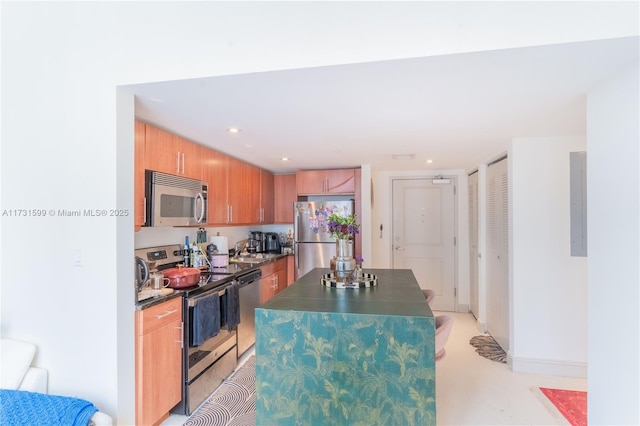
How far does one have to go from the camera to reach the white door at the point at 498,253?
125 inches

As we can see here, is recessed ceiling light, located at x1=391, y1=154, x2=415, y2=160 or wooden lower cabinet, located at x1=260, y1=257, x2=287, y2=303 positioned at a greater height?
recessed ceiling light, located at x1=391, y1=154, x2=415, y2=160

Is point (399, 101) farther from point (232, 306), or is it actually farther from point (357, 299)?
point (232, 306)

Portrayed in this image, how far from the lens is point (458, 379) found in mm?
2760

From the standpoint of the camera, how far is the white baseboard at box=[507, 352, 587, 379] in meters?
2.79

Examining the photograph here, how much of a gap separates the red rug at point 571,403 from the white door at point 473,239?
5.31 ft

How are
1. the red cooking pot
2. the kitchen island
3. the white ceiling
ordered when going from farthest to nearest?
the red cooking pot, the kitchen island, the white ceiling

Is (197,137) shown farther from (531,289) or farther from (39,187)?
(531,289)

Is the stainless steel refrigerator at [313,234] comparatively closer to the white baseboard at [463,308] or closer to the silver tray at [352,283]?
the silver tray at [352,283]

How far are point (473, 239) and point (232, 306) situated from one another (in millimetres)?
3349

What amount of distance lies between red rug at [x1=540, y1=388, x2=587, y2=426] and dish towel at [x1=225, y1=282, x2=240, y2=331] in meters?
2.60

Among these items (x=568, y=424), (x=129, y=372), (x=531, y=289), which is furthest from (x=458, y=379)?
(x=129, y=372)

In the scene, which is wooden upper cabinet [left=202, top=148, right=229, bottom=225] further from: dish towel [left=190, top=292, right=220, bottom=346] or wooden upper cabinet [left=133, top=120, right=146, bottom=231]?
dish towel [left=190, top=292, right=220, bottom=346]

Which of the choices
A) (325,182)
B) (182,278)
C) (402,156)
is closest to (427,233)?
(402,156)

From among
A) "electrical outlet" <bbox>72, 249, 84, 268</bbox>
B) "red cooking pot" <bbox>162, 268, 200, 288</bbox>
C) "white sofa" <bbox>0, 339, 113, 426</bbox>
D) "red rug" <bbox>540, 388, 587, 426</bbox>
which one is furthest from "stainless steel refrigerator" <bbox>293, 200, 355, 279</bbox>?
"white sofa" <bbox>0, 339, 113, 426</bbox>
